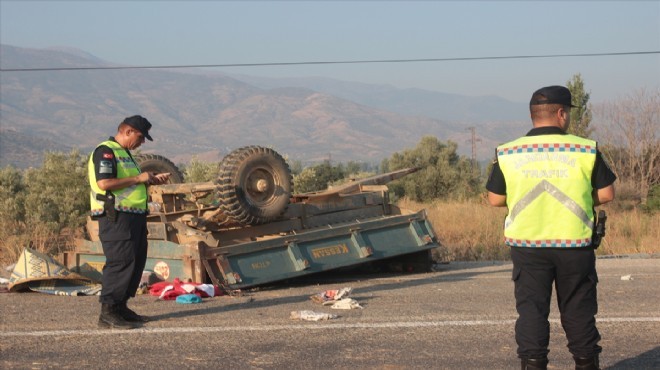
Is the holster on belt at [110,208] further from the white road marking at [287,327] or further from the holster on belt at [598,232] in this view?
the holster on belt at [598,232]

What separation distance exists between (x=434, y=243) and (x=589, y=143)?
24.2 feet

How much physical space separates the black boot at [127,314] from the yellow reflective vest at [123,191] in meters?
0.82

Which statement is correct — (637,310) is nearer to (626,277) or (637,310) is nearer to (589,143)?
(626,277)

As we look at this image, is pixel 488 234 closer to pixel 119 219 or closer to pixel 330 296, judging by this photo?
pixel 330 296

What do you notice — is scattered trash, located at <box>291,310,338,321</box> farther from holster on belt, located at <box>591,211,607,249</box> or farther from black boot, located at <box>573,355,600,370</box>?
holster on belt, located at <box>591,211,607,249</box>

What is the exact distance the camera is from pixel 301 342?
7.28 m

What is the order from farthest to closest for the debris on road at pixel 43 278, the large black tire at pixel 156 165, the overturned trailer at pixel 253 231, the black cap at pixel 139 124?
the large black tire at pixel 156 165 → the overturned trailer at pixel 253 231 → the debris on road at pixel 43 278 → the black cap at pixel 139 124

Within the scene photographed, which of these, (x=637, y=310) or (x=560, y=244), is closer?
(x=560, y=244)

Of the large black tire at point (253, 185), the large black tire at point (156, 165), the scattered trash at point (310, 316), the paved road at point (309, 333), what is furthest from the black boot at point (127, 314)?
the large black tire at point (156, 165)

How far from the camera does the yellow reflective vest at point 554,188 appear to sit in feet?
18.1

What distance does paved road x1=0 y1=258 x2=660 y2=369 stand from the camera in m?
6.64

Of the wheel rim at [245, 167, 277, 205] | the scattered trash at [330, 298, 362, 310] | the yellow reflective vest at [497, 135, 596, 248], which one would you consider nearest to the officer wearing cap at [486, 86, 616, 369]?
the yellow reflective vest at [497, 135, 596, 248]

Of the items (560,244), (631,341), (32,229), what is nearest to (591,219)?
(560,244)

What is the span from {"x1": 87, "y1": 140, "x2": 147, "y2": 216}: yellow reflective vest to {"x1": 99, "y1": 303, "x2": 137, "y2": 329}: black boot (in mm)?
827
